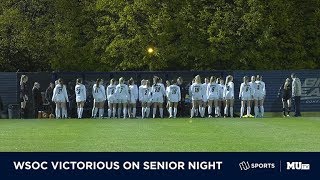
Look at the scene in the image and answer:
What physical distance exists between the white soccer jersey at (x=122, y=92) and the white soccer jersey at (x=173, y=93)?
7.29ft

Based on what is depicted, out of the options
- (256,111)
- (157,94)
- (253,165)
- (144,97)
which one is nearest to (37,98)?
(144,97)

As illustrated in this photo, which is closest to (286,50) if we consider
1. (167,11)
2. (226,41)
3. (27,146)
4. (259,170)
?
(226,41)

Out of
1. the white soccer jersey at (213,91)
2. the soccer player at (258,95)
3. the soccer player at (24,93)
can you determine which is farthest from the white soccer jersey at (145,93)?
the soccer player at (24,93)

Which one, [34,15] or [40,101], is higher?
[34,15]

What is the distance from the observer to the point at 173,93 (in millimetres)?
44375

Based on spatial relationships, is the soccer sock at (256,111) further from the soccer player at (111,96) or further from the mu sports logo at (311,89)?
the soccer player at (111,96)

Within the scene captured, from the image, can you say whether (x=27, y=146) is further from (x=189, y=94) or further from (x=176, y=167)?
(x=189, y=94)

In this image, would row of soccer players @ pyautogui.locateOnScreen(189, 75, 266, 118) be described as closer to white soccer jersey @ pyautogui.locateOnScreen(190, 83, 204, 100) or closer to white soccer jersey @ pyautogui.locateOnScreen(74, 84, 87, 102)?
white soccer jersey @ pyautogui.locateOnScreen(190, 83, 204, 100)

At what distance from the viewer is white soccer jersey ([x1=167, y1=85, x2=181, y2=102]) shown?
4422 cm

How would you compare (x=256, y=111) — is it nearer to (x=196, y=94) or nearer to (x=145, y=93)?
(x=196, y=94)

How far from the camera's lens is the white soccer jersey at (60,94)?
44.1 metres

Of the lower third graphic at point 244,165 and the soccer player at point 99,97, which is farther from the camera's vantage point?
the soccer player at point 99,97

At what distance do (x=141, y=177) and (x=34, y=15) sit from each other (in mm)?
45431

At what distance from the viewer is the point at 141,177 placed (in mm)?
11852
